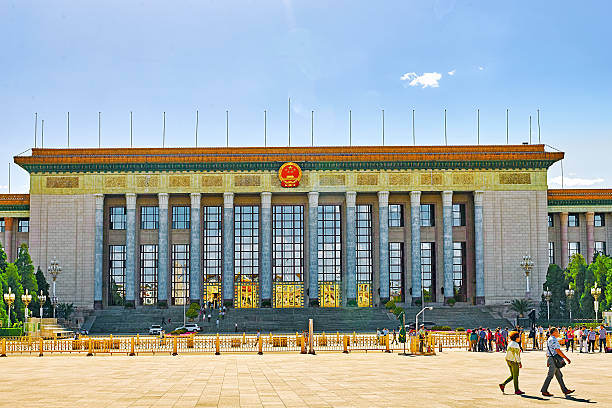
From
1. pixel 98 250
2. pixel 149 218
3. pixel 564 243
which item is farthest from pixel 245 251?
pixel 564 243

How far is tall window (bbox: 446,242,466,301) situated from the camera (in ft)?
253

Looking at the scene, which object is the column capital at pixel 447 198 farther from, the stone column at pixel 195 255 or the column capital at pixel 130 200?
the column capital at pixel 130 200

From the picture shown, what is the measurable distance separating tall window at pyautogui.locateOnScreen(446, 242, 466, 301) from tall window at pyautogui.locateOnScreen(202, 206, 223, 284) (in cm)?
2231

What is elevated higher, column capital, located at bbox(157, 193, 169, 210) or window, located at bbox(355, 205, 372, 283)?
column capital, located at bbox(157, 193, 169, 210)

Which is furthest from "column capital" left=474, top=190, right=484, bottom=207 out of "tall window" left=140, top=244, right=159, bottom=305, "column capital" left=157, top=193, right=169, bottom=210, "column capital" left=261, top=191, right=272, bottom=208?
"tall window" left=140, top=244, right=159, bottom=305

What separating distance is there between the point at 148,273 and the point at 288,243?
1358 centimetres

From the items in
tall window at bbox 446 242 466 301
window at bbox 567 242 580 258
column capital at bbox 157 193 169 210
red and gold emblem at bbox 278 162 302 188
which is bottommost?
tall window at bbox 446 242 466 301

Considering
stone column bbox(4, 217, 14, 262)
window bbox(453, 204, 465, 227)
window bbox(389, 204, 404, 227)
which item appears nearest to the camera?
window bbox(389, 204, 404, 227)

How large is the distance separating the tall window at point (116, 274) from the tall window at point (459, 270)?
31363mm

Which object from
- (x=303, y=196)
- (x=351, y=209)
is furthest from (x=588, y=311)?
(x=303, y=196)

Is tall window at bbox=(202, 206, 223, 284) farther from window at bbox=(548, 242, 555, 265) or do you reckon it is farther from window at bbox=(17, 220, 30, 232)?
window at bbox=(548, 242, 555, 265)

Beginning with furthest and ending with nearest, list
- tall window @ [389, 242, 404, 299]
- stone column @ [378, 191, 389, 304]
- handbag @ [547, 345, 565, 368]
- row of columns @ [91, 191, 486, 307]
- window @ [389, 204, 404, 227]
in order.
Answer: window @ [389, 204, 404, 227] < tall window @ [389, 242, 404, 299] < row of columns @ [91, 191, 486, 307] < stone column @ [378, 191, 389, 304] < handbag @ [547, 345, 565, 368]

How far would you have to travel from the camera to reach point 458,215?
78.3 meters

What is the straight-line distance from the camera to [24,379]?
82.4 feet
